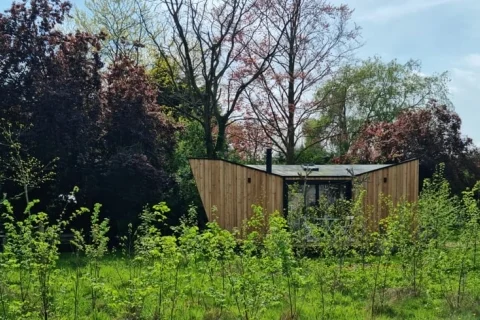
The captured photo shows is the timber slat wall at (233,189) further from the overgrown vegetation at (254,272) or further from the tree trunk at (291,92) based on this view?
the tree trunk at (291,92)

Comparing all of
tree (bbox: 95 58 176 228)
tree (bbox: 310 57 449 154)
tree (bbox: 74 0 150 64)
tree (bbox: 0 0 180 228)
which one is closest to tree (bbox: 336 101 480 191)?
tree (bbox: 310 57 449 154)

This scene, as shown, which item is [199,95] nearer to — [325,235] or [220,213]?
[220,213]

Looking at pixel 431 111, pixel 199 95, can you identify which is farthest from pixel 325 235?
pixel 431 111

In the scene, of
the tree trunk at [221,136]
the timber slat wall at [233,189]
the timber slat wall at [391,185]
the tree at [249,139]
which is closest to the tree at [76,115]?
the timber slat wall at [233,189]

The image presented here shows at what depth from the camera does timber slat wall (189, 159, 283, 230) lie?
10273mm

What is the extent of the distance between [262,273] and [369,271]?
2456 mm

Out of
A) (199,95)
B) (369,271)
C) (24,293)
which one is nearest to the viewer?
(24,293)

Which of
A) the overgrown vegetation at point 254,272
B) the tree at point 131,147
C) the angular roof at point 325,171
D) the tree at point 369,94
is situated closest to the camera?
the overgrown vegetation at point 254,272

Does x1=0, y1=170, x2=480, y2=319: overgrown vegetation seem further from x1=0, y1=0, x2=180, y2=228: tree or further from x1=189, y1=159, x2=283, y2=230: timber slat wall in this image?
x1=0, y1=0, x2=180, y2=228: tree

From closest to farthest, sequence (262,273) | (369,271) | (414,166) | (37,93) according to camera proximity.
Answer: (262,273) < (369,271) < (37,93) < (414,166)

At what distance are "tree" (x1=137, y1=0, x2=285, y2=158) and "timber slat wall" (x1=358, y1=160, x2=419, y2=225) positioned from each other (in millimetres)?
5745

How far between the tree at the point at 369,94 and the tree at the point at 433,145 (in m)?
3.02

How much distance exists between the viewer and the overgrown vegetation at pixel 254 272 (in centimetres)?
445

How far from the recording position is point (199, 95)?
15766 millimetres
